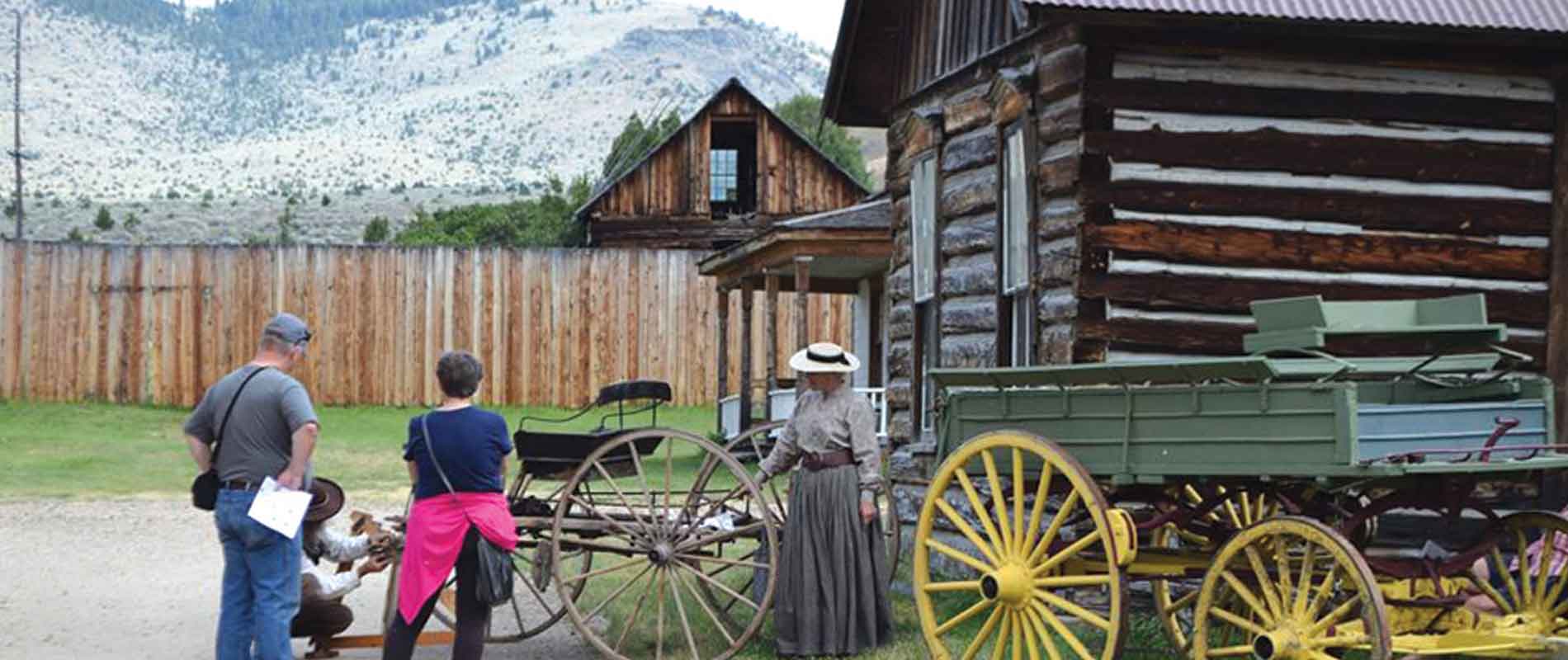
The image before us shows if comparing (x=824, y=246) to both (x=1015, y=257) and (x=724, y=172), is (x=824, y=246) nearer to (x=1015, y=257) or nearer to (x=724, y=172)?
(x=1015, y=257)

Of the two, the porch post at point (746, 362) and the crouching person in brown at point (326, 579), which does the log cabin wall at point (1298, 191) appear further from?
the porch post at point (746, 362)

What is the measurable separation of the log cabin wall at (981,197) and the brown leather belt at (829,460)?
5.82 ft

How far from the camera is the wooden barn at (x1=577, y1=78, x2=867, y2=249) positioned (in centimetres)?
3738

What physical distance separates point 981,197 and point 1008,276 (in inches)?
26.8

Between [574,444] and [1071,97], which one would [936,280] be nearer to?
[1071,97]

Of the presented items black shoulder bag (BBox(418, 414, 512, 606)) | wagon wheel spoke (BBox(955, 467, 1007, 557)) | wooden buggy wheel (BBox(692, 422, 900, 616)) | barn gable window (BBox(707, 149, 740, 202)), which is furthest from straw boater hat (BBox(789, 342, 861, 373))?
barn gable window (BBox(707, 149, 740, 202))

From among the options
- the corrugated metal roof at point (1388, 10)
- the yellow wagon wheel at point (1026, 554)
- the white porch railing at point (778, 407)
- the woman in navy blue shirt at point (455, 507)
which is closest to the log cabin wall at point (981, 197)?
the corrugated metal roof at point (1388, 10)

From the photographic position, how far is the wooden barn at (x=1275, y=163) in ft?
37.5

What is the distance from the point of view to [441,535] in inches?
354

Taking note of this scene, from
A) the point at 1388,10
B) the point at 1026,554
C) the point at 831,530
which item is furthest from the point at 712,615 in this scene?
the point at 1388,10

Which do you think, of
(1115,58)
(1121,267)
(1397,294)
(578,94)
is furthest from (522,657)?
(578,94)

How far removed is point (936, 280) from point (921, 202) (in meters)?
0.81

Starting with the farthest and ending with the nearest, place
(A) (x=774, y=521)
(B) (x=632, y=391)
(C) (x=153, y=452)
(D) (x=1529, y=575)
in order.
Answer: (C) (x=153, y=452) → (B) (x=632, y=391) → (A) (x=774, y=521) → (D) (x=1529, y=575)

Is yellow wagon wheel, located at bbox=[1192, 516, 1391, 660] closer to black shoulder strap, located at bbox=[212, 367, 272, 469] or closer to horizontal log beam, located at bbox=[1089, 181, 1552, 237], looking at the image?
horizontal log beam, located at bbox=[1089, 181, 1552, 237]
